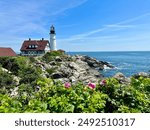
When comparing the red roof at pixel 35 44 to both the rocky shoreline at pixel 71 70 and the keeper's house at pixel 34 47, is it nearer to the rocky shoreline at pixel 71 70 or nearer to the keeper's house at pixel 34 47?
the keeper's house at pixel 34 47

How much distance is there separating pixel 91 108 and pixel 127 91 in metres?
1.05

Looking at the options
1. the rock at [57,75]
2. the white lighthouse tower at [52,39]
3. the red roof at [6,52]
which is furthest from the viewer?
the white lighthouse tower at [52,39]

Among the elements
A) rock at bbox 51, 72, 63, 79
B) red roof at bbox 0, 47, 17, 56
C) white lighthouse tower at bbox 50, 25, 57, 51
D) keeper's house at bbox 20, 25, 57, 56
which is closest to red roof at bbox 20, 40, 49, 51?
keeper's house at bbox 20, 25, 57, 56

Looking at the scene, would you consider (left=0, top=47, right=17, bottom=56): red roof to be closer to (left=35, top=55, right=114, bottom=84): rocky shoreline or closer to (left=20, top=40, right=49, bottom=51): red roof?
(left=35, top=55, right=114, bottom=84): rocky shoreline

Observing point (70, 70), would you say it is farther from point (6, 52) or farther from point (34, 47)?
point (34, 47)

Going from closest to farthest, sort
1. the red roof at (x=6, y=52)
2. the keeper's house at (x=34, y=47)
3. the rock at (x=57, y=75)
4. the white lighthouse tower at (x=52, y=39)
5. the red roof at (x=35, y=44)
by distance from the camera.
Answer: the rock at (x=57, y=75)
the red roof at (x=6, y=52)
the keeper's house at (x=34, y=47)
the red roof at (x=35, y=44)
the white lighthouse tower at (x=52, y=39)

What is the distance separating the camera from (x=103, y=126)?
292cm

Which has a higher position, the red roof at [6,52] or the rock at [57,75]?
the red roof at [6,52]

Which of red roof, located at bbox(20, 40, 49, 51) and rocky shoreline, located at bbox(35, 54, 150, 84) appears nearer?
rocky shoreline, located at bbox(35, 54, 150, 84)

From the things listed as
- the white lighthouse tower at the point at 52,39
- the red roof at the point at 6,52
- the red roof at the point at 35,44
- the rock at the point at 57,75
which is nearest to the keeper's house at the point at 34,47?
the red roof at the point at 35,44

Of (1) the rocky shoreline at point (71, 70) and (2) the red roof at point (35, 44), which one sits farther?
(2) the red roof at point (35, 44)

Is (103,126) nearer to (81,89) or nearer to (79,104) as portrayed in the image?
(79,104)

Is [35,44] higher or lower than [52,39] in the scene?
lower

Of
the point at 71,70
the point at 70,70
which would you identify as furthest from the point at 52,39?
the point at 70,70
